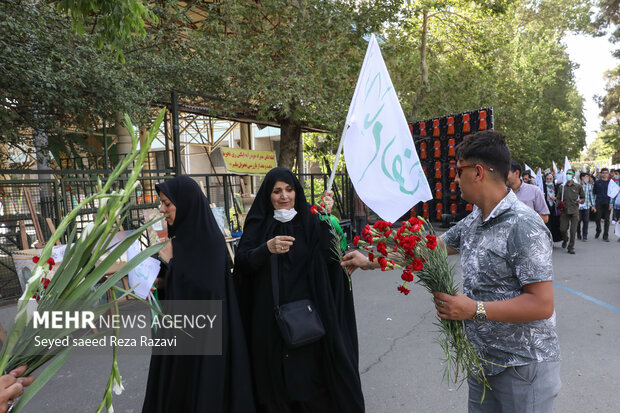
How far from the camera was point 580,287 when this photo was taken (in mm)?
6566

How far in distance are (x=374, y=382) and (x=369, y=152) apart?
2088 millimetres

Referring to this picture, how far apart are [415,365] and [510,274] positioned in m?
2.69

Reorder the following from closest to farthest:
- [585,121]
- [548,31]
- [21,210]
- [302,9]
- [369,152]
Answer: [369,152]
[21,210]
[302,9]
[548,31]
[585,121]

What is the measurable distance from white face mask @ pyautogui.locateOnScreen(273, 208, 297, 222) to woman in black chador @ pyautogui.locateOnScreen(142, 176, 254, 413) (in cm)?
39

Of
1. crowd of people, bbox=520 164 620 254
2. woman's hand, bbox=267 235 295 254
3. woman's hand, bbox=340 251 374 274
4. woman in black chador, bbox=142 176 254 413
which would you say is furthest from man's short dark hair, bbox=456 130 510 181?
crowd of people, bbox=520 164 620 254

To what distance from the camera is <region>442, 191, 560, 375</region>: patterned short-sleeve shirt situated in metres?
1.62

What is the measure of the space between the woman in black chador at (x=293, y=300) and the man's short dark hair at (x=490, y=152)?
1236mm

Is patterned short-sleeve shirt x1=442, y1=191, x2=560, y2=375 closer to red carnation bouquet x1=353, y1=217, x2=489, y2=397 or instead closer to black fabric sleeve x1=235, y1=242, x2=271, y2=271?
red carnation bouquet x1=353, y1=217, x2=489, y2=397

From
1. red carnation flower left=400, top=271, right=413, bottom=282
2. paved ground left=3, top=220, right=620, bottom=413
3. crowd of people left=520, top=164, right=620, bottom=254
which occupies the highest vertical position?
red carnation flower left=400, top=271, right=413, bottom=282

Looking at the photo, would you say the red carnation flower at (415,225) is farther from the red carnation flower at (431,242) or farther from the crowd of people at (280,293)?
the crowd of people at (280,293)

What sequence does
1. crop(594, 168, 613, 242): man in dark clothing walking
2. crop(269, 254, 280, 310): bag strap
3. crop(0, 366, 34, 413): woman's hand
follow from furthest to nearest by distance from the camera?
crop(594, 168, 613, 242): man in dark clothing walking
crop(269, 254, 280, 310): bag strap
crop(0, 366, 34, 413): woman's hand

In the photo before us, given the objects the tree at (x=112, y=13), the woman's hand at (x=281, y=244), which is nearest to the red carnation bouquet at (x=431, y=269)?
the woman's hand at (x=281, y=244)

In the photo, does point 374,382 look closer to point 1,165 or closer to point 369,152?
point 369,152

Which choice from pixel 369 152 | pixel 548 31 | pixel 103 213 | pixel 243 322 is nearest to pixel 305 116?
pixel 369 152
